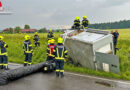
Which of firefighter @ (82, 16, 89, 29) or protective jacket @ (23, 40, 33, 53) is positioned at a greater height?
firefighter @ (82, 16, 89, 29)

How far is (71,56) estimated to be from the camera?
10.5m

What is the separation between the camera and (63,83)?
6438 millimetres

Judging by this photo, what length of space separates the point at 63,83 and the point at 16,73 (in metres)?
1.98

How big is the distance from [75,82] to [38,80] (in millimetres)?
1562

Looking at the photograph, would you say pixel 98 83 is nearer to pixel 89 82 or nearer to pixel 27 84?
pixel 89 82

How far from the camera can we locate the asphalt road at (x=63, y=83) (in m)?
5.89

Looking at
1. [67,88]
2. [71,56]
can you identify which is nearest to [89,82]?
[67,88]

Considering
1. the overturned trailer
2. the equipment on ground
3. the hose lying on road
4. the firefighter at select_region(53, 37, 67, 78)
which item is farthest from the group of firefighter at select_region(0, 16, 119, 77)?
the overturned trailer

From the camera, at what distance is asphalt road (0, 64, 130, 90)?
589cm

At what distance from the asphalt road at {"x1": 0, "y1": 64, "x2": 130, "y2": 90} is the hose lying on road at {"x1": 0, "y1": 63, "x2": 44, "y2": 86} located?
0.18 metres

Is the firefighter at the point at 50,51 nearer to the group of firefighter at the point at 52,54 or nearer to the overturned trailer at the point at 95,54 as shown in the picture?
the group of firefighter at the point at 52,54

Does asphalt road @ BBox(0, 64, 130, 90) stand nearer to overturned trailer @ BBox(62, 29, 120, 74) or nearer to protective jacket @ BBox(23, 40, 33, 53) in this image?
overturned trailer @ BBox(62, 29, 120, 74)

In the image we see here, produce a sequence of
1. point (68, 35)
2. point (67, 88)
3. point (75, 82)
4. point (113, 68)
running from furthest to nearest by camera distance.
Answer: point (68, 35), point (113, 68), point (75, 82), point (67, 88)

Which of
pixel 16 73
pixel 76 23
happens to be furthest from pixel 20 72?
pixel 76 23
